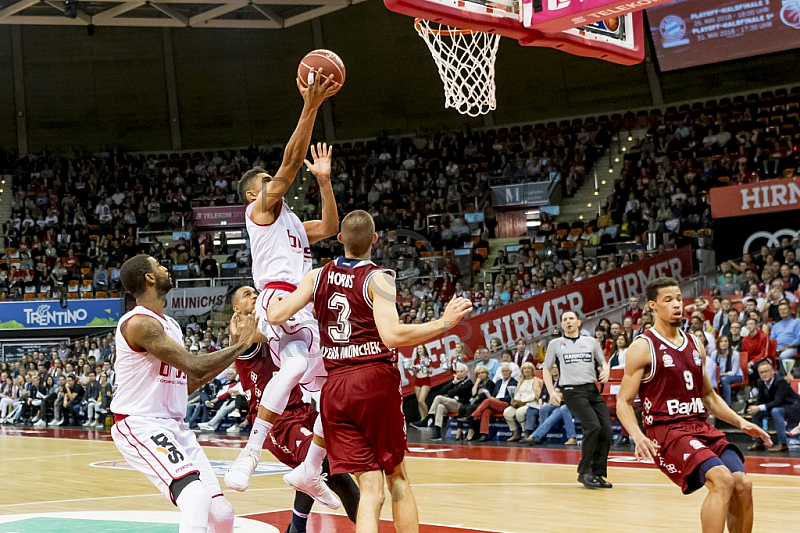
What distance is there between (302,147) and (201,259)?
20635 millimetres

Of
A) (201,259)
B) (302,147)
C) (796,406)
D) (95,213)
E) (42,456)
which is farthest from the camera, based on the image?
(95,213)

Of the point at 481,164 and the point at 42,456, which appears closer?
the point at 42,456

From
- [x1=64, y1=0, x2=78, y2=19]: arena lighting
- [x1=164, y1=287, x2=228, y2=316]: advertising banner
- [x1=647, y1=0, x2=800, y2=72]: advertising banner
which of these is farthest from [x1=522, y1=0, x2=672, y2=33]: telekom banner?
Answer: [x1=64, y1=0, x2=78, y2=19]: arena lighting

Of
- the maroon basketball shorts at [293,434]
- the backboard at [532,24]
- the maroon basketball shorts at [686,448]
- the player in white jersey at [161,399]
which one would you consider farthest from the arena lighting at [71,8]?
the maroon basketball shorts at [686,448]

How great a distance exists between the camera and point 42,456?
13.9m

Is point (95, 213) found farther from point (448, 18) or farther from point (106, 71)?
point (448, 18)

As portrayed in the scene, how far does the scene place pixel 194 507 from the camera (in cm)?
431

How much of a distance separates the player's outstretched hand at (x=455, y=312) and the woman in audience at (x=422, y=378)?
10947 millimetres

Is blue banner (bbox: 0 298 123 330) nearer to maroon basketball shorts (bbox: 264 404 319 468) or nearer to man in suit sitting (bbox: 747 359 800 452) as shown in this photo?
man in suit sitting (bbox: 747 359 800 452)

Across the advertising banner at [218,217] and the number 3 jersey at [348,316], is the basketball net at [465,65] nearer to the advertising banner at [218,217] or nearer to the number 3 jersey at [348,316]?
the number 3 jersey at [348,316]

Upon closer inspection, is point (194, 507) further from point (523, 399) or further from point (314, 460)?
point (523, 399)

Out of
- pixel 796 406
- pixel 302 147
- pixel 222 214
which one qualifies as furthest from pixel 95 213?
pixel 302 147

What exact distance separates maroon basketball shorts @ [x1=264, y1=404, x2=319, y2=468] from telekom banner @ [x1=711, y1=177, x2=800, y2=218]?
13631 mm

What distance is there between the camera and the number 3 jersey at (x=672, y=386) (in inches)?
Result: 210
